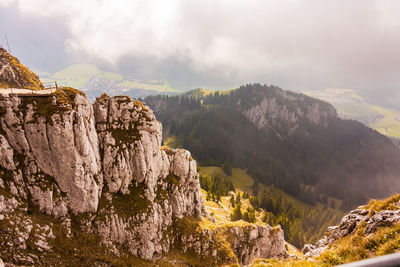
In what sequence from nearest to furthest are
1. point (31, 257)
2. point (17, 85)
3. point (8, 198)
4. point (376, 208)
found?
point (376, 208) → point (31, 257) → point (8, 198) → point (17, 85)

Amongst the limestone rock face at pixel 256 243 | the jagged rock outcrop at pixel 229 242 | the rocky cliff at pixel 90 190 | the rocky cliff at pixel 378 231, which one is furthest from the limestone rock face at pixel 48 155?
the rocky cliff at pixel 378 231

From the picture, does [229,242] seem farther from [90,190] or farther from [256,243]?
[90,190]

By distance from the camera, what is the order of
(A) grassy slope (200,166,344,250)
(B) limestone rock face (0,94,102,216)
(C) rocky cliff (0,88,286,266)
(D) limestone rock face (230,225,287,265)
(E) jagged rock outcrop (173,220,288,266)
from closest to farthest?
(C) rocky cliff (0,88,286,266), (B) limestone rock face (0,94,102,216), (E) jagged rock outcrop (173,220,288,266), (D) limestone rock face (230,225,287,265), (A) grassy slope (200,166,344,250)

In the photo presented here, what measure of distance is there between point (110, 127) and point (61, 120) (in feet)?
35.7

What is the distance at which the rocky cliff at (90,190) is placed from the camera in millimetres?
31516

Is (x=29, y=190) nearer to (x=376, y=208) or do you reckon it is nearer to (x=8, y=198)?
(x=8, y=198)

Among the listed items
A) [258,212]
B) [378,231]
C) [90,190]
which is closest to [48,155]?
[90,190]

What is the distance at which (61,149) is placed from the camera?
35562 mm

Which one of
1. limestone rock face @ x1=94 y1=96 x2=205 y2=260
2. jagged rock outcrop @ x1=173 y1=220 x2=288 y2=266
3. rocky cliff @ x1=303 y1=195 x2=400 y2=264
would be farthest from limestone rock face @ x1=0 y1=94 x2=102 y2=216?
rocky cliff @ x1=303 y1=195 x2=400 y2=264

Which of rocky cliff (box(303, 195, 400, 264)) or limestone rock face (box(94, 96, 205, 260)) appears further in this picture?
limestone rock face (box(94, 96, 205, 260))

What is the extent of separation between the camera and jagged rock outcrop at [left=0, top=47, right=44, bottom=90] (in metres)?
44.0

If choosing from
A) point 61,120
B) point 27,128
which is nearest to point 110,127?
point 61,120

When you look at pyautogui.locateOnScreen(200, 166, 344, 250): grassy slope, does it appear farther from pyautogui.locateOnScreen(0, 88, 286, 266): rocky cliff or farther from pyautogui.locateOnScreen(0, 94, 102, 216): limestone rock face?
pyautogui.locateOnScreen(0, 94, 102, 216): limestone rock face

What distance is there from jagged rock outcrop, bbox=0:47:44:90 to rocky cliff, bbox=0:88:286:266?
645 inches
